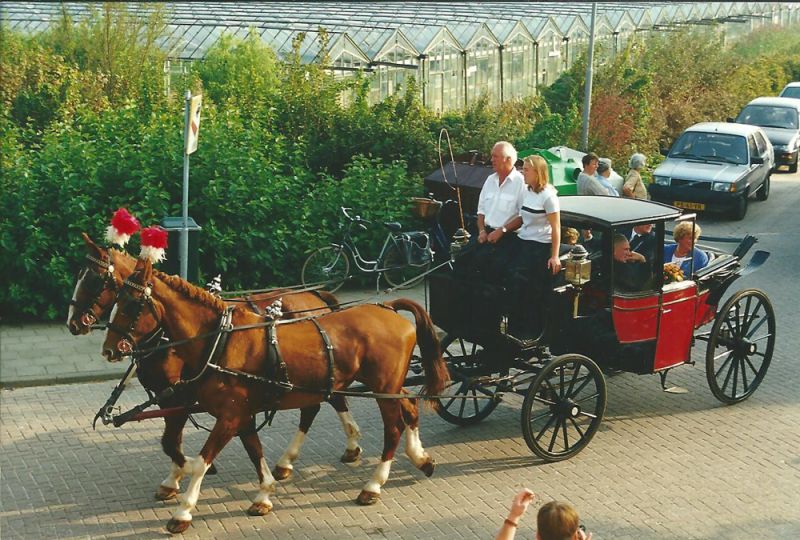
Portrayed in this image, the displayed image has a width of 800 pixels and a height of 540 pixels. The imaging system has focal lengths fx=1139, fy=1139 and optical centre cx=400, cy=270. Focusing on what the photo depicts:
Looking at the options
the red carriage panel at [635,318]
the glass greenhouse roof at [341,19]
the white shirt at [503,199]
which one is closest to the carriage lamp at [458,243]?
the white shirt at [503,199]

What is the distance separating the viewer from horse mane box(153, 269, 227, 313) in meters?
7.57

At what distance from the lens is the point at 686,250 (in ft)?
33.7

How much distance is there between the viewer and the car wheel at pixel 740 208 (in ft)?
66.2

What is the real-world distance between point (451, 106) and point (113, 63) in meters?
8.75

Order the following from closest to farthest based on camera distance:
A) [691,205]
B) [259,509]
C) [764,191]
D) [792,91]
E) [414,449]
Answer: [259,509]
[414,449]
[691,205]
[764,191]
[792,91]

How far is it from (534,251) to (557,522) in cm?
407

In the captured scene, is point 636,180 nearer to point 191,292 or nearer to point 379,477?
point 379,477

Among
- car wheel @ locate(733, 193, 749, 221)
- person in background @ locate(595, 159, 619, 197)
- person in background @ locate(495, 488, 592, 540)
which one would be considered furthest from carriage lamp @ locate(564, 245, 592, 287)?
car wheel @ locate(733, 193, 749, 221)

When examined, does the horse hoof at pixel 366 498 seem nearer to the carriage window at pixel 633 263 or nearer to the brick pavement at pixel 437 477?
the brick pavement at pixel 437 477

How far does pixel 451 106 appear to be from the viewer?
27406mm

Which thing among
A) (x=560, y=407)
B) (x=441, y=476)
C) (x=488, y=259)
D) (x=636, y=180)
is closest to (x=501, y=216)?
(x=488, y=259)

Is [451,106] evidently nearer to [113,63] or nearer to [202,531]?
[113,63]

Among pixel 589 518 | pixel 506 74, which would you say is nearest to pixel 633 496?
pixel 589 518

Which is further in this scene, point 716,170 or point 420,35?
point 420,35
